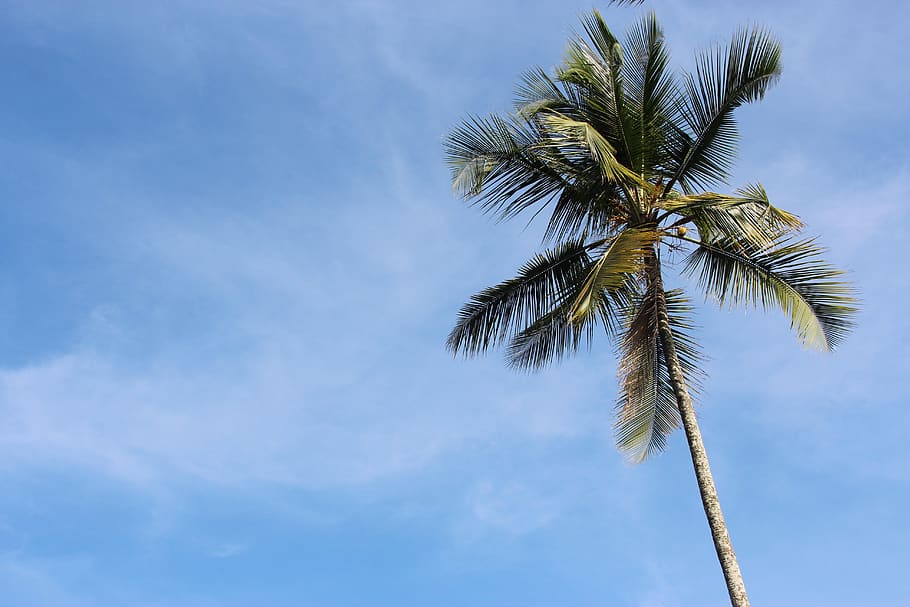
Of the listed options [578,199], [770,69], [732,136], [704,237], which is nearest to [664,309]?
[704,237]

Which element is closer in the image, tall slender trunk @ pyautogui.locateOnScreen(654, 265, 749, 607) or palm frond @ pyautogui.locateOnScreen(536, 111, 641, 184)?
tall slender trunk @ pyautogui.locateOnScreen(654, 265, 749, 607)

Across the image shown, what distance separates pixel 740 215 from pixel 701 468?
138 inches

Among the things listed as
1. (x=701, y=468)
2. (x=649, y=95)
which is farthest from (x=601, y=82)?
(x=701, y=468)

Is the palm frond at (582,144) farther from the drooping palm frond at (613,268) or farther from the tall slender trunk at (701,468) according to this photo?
the tall slender trunk at (701,468)

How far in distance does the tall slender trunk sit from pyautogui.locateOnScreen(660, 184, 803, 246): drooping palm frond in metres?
0.97

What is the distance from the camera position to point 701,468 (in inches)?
438

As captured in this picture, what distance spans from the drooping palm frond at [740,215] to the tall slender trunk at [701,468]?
0.97 metres

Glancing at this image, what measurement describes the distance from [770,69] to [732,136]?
1086 mm

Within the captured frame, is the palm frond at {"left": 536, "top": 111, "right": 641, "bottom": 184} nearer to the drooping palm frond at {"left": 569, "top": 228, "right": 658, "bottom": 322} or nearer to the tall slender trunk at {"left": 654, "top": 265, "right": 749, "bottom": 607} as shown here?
the drooping palm frond at {"left": 569, "top": 228, "right": 658, "bottom": 322}

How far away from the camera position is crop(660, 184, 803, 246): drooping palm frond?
38.4 feet

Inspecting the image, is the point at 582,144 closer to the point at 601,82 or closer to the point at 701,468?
the point at 601,82

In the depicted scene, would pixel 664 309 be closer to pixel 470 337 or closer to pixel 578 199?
pixel 578 199

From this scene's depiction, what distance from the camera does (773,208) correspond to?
1173 cm

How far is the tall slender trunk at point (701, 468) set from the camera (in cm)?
1029
